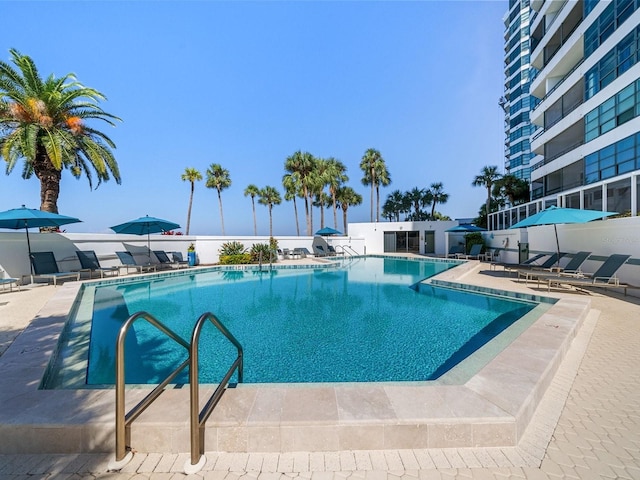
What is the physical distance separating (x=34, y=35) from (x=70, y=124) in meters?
4.44

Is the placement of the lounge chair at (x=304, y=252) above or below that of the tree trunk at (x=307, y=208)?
below

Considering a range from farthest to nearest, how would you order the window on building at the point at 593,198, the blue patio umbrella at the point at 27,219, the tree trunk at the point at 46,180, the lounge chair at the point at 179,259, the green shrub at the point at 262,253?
the green shrub at the point at 262,253 → the lounge chair at the point at 179,259 → the window on building at the point at 593,198 → the tree trunk at the point at 46,180 → the blue patio umbrella at the point at 27,219

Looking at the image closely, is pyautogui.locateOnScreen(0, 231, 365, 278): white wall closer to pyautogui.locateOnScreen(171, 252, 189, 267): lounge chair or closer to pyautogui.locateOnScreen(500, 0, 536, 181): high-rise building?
pyautogui.locateOnScreen(171, 252, 189, 267): lounge chair

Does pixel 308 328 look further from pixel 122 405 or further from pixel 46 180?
pixel 46 180

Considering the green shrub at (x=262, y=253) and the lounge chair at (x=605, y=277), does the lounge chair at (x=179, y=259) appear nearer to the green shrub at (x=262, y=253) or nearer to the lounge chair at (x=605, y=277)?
the green shrub at (x=262, y=253)

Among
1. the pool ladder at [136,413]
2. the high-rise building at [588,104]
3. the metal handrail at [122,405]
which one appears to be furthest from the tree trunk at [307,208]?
the pool ladder at [136,413]

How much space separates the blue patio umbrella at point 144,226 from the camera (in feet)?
42.8

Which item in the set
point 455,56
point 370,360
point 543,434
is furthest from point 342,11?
point 543,434

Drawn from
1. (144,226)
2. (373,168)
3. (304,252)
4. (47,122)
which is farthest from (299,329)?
(373,168)

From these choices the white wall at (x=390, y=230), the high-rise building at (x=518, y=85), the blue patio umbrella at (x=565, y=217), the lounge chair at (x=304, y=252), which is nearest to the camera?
the blue patio umbrella at (x=565, y=217)

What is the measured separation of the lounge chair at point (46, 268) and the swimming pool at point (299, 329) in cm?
144

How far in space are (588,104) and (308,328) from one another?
2053 centimetres

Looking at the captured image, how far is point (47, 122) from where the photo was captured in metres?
11.9

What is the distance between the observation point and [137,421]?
221 centimetres
